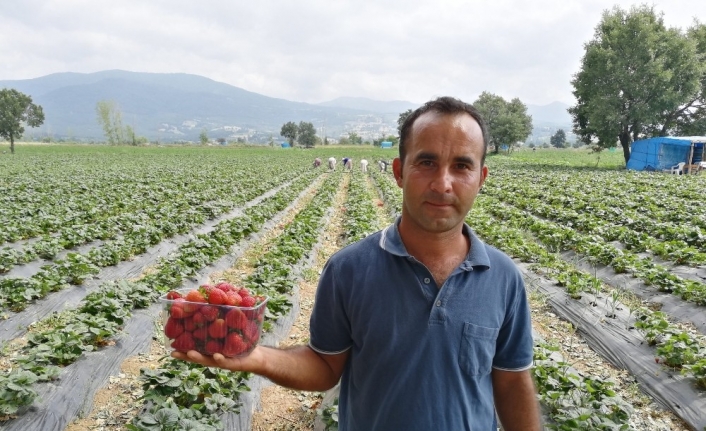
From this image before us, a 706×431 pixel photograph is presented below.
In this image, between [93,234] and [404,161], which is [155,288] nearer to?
[93,234]

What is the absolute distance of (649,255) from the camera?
868cm

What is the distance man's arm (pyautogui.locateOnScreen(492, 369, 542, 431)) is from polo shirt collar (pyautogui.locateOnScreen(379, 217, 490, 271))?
18.3 inches

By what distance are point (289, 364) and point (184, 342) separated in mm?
373

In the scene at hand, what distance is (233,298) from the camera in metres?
1.69

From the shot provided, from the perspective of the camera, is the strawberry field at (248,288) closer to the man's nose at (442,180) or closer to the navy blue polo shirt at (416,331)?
→ the navy blue polo shirt at (416,331)

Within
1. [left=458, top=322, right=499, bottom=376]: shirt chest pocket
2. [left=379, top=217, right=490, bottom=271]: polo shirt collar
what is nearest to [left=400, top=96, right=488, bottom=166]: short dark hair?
[left=379, top=217, right=490, bottom=271]: polo shirt collar

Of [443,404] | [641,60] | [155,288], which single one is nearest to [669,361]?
[443,404]

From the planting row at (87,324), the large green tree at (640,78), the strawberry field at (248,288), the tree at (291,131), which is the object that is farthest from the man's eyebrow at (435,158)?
the tree at (291,131)

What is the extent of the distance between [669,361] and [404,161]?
426cm

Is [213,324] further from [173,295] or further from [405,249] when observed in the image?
[405,249]

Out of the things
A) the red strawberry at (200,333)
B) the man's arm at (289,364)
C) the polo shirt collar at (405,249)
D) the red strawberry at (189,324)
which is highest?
the polo shirt collar at (405,249)

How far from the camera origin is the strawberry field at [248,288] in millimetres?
3740

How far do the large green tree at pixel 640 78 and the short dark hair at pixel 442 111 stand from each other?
35.7m

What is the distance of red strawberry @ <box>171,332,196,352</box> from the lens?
1613 millimetres
